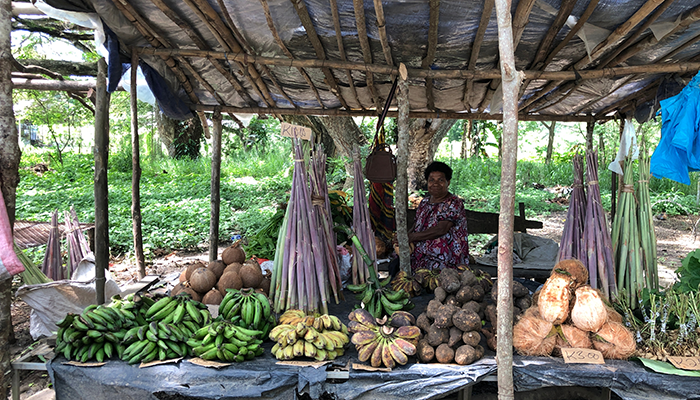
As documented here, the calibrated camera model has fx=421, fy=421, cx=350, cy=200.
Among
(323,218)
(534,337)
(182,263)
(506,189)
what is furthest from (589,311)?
(182,263)

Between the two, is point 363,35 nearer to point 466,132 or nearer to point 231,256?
point 231,256

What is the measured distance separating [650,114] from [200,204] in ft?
27.0

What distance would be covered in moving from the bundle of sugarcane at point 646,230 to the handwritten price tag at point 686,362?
110 cm

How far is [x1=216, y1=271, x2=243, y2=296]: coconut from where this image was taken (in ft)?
10.7

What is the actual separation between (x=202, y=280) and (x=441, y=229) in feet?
7.16

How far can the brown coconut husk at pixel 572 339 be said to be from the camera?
2516 millimetres

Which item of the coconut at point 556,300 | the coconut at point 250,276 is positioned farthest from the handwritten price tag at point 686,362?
the coconut at point 250,276

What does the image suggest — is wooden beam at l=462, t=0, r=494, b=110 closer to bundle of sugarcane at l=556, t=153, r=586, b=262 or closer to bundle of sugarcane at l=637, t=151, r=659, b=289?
bundle of sugarcane at l=556, t=153, r=586, b=262

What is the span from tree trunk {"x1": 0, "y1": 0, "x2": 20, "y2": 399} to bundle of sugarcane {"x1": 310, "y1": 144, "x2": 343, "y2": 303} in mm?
1881

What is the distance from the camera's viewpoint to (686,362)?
2377mm

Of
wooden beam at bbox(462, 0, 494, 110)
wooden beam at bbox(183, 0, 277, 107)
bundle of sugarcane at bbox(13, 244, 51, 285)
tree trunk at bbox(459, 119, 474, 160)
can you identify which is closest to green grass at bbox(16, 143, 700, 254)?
tree trunk at bbox(459, 119, 474, 160)

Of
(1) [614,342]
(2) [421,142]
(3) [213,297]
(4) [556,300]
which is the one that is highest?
(2) [421,142]

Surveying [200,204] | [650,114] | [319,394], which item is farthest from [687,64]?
[200,204]

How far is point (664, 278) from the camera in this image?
6.05m
